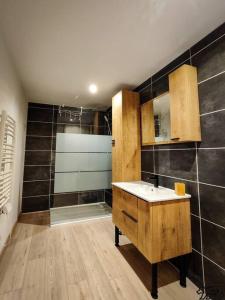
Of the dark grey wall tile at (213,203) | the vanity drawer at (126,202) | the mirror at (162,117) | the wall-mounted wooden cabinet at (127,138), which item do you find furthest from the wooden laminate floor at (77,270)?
the mirror at (162,117)

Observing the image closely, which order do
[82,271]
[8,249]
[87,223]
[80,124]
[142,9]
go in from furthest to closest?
1. [80,124]
2. [87,223]
3. [8,249]
4. [82,271]
5. [142,9]

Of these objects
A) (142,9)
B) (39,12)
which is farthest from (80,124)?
→ (142,9)

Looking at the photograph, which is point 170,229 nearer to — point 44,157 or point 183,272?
point 183,272

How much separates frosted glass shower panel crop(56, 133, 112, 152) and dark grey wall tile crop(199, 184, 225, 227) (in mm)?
2160

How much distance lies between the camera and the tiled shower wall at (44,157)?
3.21 m

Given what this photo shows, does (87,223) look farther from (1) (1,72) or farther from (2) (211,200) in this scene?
(1) (1,72)

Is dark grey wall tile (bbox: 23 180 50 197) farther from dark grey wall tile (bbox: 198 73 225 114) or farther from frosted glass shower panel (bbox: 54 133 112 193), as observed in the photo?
dark grey wall tile (bbox: 198 73 225 114)

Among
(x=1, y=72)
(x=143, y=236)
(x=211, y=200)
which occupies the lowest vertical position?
(x=143, y=236)

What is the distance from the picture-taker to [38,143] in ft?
10.8

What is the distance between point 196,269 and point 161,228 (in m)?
0.60

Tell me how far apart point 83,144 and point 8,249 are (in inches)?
77.0

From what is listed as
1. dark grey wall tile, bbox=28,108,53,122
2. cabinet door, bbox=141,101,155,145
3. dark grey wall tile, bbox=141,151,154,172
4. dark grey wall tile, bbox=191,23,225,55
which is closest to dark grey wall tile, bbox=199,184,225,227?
dark grey wall tile, bbox=141,151,154,172

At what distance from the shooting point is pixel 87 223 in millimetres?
2727

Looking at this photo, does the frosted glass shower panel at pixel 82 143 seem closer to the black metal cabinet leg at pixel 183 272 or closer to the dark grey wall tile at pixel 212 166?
the dark grey wall tile at pixel 212 166
